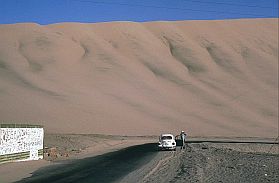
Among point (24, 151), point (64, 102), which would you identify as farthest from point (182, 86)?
point (24, 151)

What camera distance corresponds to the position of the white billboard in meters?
24.7

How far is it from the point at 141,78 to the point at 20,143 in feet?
213

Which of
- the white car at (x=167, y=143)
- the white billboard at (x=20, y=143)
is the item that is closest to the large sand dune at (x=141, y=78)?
the white car at (x=167, y=143)

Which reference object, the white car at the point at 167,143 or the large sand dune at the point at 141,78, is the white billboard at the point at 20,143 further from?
the large sand dune at the point at 141,78

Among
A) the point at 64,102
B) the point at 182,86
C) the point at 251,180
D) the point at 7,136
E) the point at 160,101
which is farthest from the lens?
the point at 182,86

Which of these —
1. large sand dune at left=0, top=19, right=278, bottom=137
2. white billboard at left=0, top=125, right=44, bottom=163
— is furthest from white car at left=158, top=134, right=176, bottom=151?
large sand dune at left=0, top=19, right=278, bottom=137

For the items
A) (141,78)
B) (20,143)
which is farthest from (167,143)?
(141,78)

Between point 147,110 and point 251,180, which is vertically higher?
point 147,110

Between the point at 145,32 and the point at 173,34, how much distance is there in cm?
602

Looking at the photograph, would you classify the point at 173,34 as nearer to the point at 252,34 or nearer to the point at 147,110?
the point at 252,34

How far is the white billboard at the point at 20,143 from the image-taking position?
80.9 feet

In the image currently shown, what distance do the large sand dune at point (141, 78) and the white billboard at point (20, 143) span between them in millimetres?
37383

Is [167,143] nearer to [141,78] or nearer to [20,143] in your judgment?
[20,143]

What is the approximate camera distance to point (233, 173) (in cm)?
1947
